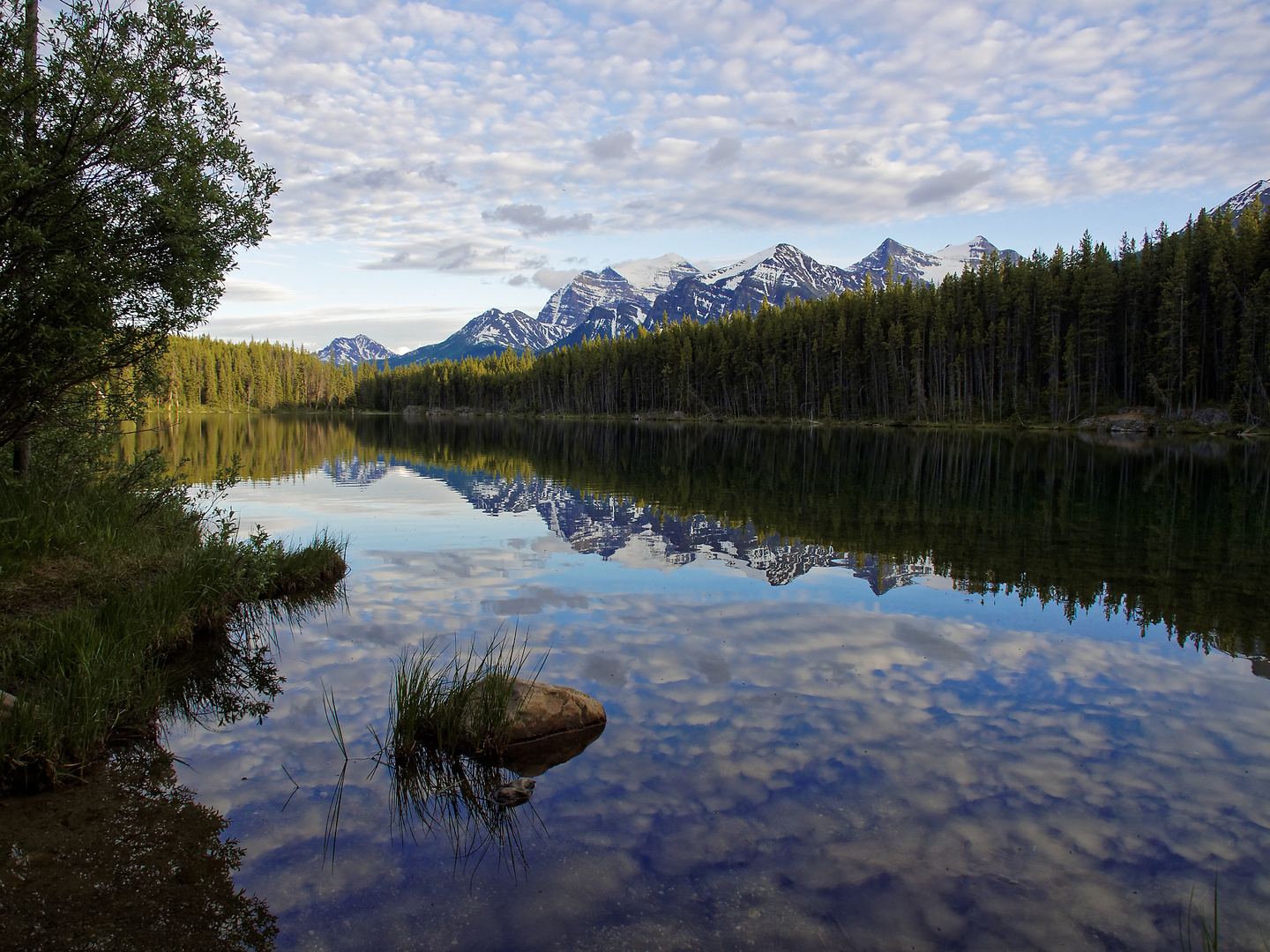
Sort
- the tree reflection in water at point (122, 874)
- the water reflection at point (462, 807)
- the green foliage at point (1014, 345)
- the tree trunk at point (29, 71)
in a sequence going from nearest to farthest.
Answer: the tree reflection in water at point (122, 874), the water reflection at point (462, 807), the tree trunk at point (29, 71), the green foliage at point (1014, 345)

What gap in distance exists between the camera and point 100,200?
9.97 metres

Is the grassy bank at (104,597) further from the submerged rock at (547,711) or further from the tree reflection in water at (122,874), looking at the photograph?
the submerged rock at (547,711)

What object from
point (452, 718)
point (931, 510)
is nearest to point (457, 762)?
point (452, 718)

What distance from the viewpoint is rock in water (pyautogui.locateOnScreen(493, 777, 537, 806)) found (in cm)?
662

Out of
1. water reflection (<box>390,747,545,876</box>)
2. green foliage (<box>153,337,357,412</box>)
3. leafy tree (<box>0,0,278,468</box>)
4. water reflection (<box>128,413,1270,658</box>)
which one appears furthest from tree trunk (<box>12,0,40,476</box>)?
green foliage (<box>153,337,357,412</box>)

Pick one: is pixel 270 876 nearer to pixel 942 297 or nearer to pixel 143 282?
pixel 143 282

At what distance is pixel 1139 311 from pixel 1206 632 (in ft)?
286

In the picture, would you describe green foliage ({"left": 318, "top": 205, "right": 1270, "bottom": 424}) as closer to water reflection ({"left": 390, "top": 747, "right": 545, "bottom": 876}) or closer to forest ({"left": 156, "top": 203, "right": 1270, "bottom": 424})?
forest ({"left": 156, "top": 203, "right": 1270, "bottom": 424})

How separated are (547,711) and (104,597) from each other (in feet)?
23.7

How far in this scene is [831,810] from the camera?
6543mm

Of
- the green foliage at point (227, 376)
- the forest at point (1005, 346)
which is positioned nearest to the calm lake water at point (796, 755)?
the forest at point (1005, 346)

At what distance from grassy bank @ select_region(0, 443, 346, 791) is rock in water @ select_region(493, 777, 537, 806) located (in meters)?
3.81

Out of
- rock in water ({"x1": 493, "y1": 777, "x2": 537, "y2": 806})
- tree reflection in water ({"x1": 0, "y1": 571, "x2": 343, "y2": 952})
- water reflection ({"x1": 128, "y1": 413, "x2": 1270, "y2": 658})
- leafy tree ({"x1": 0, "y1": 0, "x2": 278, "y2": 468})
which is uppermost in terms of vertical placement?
leafy tree ({"x1": 0, "y1": 0, "x2": 278, "y2": 468})

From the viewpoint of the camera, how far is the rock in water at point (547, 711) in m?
7.77
